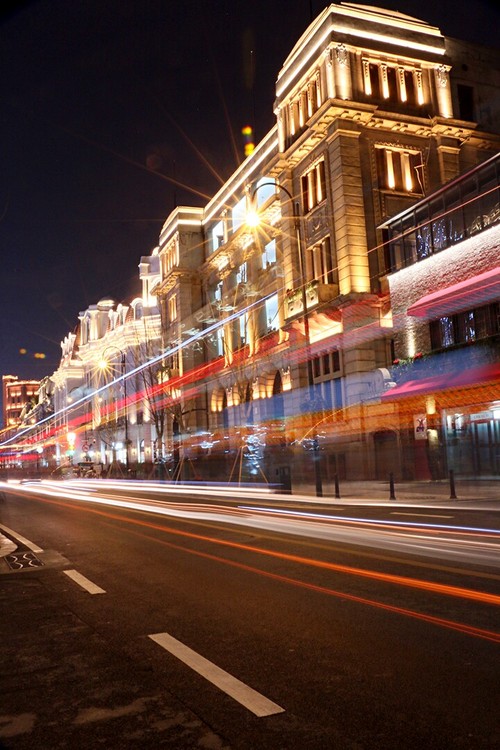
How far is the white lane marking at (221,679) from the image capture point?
4438mm

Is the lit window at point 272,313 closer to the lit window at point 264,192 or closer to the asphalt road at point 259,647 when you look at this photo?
the lit window at point 264,192

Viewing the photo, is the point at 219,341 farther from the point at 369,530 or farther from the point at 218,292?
the point at 369,530

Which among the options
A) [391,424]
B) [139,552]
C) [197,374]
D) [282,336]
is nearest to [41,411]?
[197,374]

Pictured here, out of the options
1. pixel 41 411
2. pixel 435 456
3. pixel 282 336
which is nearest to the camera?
pixel 435 456

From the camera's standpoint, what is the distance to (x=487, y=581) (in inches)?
327

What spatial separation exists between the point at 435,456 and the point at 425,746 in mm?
25749

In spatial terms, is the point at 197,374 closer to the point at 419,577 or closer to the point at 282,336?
the point at 282,336

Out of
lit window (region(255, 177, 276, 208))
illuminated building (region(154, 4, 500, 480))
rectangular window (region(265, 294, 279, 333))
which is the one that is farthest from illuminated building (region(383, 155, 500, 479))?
lit window (region(255, 177, 276, 208))

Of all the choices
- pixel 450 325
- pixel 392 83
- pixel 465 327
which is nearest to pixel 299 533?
pixel 465 327

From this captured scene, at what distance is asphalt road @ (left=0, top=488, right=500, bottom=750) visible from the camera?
163 inches

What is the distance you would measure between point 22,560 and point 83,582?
2922 millimetres

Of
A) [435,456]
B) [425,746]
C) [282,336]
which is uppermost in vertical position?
[282,336]

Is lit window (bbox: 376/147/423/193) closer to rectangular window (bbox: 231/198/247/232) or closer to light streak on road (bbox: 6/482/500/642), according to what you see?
rectangular window (bbox: 231/198/247/232)

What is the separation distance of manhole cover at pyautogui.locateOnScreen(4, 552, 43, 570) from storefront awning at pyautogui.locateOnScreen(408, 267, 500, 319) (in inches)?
724
